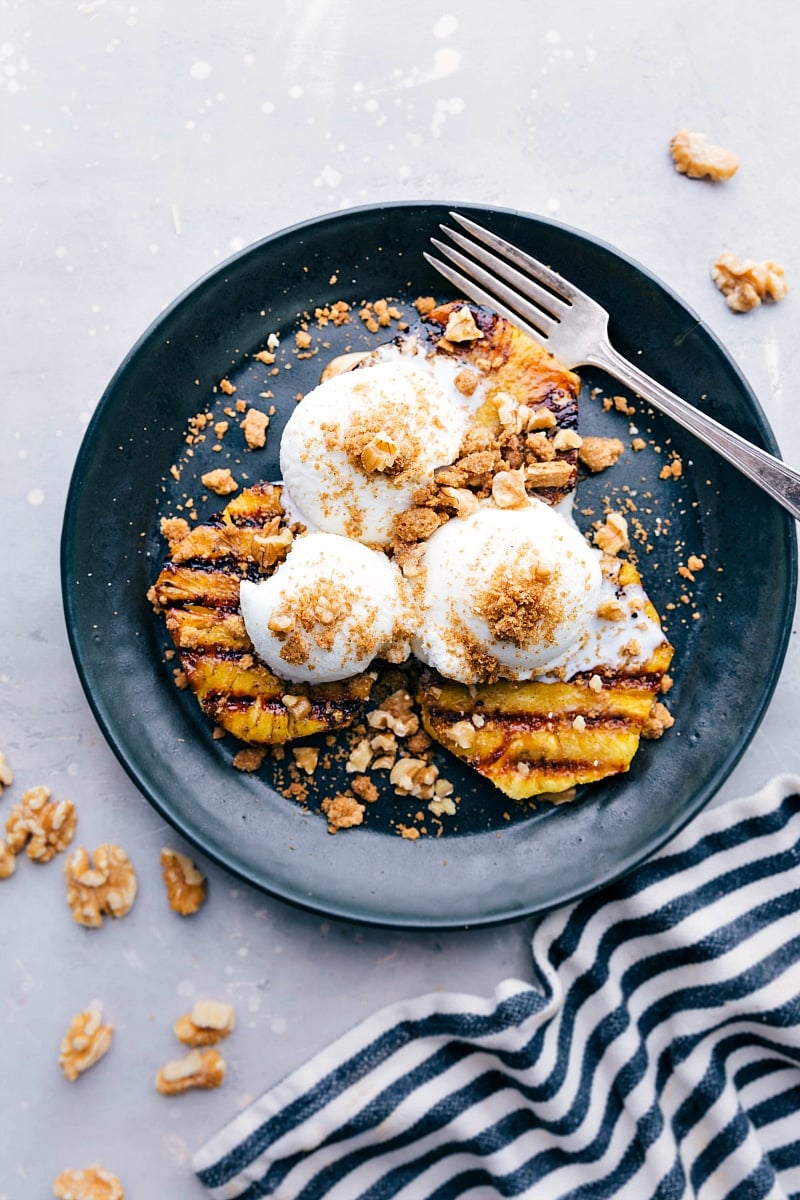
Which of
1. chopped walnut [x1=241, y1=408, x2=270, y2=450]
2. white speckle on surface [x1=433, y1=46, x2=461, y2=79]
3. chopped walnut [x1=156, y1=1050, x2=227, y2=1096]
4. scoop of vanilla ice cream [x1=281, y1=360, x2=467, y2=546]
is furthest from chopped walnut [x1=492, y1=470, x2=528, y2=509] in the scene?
chopped walnut [x1=156, y1=1050, x2=227, y2=1096]

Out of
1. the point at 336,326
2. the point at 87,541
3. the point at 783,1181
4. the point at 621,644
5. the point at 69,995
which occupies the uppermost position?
the point at 336,326

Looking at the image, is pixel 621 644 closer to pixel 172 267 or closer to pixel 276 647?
pixel 276 647

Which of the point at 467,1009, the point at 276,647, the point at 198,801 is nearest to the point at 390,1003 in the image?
the point at 467,1009

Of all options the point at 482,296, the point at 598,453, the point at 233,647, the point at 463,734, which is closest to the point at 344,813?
the point at 463,734

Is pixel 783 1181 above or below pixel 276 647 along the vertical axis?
below

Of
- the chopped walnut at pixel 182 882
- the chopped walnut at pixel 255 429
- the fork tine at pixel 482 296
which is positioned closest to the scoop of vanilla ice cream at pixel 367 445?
the chopped walnut at pixel 255 429

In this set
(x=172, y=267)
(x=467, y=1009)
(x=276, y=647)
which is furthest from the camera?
(x=172, y=267)
